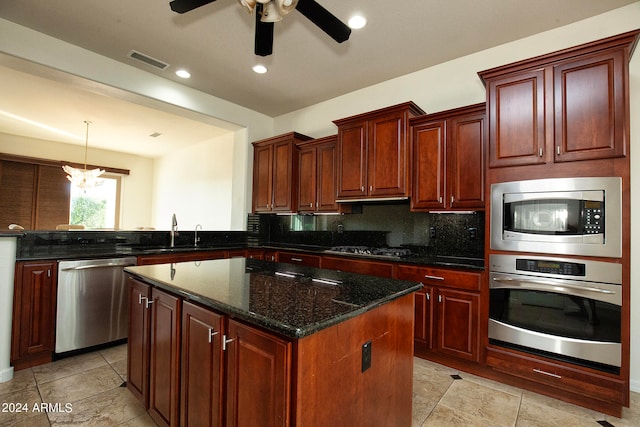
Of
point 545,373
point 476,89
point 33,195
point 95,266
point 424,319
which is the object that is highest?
point 476,89

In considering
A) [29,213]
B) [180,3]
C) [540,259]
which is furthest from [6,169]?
[540,259]

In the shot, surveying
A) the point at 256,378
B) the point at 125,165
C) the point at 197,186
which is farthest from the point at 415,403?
the point at 125,165

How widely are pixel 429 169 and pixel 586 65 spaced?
1.31 meters

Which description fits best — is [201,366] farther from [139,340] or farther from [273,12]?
[273,12]

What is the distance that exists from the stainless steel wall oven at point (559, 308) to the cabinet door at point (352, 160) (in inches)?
61.9

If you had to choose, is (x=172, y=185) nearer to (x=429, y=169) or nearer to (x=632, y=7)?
(x=429, y=169)

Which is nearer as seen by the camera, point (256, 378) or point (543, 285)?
point (256, 378)

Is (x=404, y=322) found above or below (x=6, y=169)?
below

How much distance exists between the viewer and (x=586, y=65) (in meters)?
2.12

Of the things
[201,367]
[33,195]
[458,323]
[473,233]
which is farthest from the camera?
[33,195]

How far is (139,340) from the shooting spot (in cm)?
191

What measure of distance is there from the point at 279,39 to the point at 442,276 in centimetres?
265

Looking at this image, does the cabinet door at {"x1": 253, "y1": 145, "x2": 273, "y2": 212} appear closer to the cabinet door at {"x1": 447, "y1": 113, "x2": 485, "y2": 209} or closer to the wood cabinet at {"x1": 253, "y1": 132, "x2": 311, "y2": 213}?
the wood cabinet at {"x1": 253, "y1": 132, "x2": 311, "y2": 213}

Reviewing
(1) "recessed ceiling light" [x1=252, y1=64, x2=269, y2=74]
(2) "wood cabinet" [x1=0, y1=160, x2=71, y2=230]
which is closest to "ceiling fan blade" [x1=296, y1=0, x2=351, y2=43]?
(1) "recessed ceiling light" [x1=252, y1=64, x2=269, y2=74]
